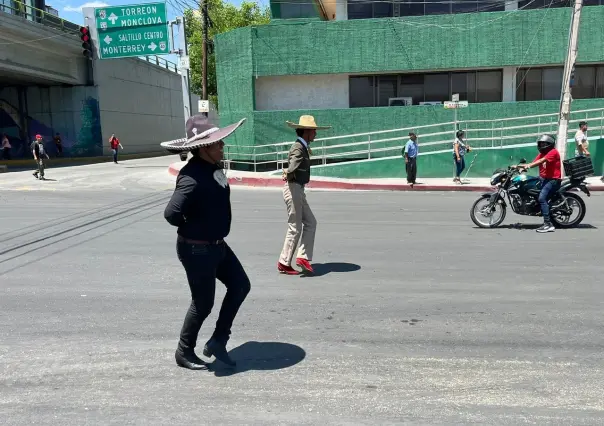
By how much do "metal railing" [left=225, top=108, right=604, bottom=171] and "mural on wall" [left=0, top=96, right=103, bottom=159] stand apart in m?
15.5

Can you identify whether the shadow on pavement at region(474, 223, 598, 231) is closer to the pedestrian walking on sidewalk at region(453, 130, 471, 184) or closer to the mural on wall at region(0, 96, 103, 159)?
the pedestrian walking on sidewalk at region(453, 130, 471, 184)

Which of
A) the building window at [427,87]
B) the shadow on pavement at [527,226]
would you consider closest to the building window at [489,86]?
the building window at [427,87]

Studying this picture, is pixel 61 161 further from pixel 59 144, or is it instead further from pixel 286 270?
pixel 286 270

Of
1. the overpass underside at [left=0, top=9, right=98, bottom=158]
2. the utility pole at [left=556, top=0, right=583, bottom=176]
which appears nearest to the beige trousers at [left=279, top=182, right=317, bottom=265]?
the utility pole at [left=556, top=0, right=583, bottom=176]

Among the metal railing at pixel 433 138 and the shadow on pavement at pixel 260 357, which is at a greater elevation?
the metal railing at pixel 433 138

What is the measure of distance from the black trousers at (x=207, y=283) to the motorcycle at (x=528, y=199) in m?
7.04

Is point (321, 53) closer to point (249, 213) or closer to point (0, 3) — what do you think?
point (249, 213)

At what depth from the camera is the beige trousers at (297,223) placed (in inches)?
261

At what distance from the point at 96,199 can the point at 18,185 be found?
601 cm

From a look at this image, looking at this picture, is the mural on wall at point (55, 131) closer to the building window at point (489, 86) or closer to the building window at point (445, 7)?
the building window at point (445, 7)

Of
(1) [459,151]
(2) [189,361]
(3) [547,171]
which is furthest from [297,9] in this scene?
(2) [189,361]

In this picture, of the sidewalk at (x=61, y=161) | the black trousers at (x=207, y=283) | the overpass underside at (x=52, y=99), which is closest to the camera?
the black trousers at (x=207, y=283)

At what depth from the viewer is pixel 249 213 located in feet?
40.6

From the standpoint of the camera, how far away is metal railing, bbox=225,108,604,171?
20.3m
